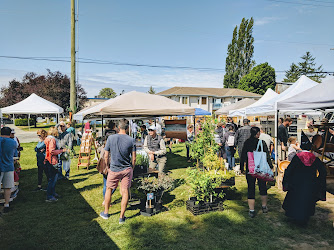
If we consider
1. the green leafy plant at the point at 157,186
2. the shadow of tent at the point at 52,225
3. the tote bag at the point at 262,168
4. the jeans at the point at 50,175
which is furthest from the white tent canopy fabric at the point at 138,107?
the tote bag at the point at 262,168

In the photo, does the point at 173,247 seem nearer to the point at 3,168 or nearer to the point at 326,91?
the point at 3,168

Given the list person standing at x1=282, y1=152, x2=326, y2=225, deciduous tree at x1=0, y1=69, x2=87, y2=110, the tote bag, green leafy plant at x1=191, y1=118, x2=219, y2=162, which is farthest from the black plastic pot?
deciduous tree at x1=0, y1=69, x2=87, y2=110

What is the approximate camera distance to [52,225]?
15.0 feet

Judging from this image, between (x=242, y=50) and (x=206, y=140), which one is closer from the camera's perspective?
(x=206, y=140)

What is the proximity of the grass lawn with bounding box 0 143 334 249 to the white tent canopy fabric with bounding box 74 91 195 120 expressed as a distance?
7.35 ft

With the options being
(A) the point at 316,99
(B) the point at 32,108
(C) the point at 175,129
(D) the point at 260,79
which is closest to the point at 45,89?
(B) the point at 32,108

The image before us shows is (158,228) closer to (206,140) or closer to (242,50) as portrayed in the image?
(206,140)

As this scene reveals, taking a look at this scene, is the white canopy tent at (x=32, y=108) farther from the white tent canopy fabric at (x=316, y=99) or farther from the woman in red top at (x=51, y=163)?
the white tent canopy fabric at (x=316, y=99)

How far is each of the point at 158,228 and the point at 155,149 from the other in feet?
8.80

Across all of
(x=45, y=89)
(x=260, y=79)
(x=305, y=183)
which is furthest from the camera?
(x=260, y=79)

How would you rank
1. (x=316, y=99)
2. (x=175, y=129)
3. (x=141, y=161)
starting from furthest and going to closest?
1. (x=175, y=129)
2. (x=141, y=161)
3. (x=316, y=99)

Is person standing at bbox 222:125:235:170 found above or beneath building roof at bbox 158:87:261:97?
beneath

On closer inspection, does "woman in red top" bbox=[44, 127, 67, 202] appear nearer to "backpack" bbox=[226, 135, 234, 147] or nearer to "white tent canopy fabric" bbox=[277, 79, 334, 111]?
"backpack" bbox=[226, 135, 234, 147]

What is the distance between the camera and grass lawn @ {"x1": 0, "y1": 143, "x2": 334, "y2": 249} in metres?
3.84
